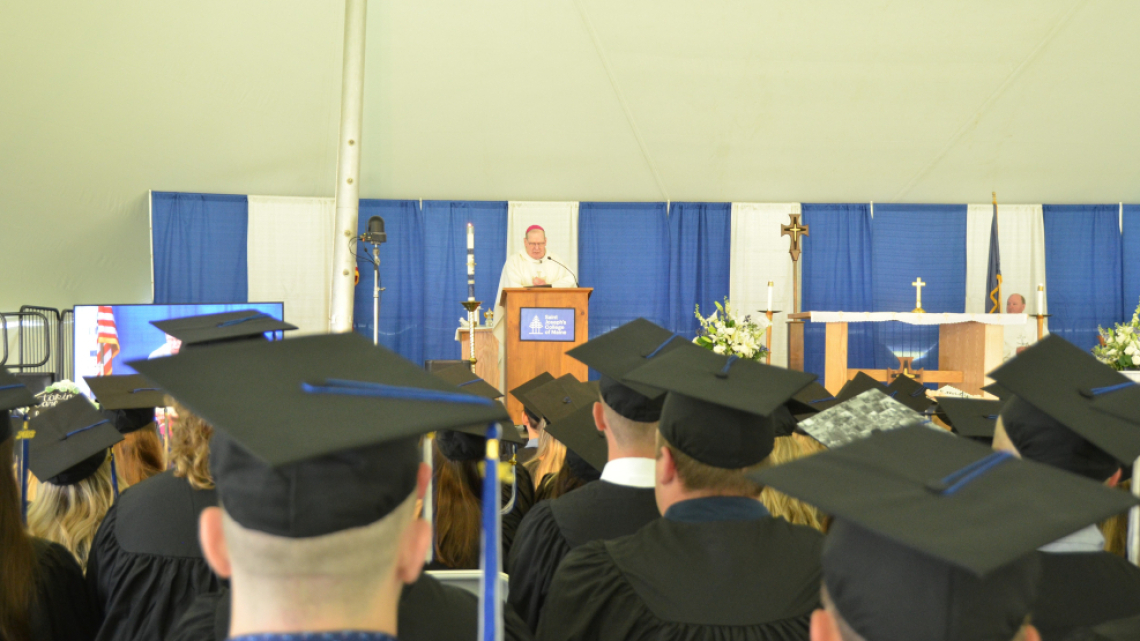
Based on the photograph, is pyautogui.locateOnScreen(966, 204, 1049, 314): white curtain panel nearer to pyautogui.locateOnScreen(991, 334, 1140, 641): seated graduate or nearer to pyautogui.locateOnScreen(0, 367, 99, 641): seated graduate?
pyautogui.locateOnScreen(991, 334, 1140, 641): seated graduate

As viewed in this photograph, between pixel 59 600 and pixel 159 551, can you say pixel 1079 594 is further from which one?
pixel 59 600

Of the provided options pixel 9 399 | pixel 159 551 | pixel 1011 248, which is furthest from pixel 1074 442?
pixel 1011 248

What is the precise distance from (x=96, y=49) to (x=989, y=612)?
10.1m

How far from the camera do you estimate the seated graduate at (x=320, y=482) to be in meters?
0.94

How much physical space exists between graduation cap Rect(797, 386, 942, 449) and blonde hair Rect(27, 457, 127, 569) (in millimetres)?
2121

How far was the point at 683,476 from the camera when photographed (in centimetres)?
175

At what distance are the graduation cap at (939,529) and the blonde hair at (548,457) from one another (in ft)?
6.97

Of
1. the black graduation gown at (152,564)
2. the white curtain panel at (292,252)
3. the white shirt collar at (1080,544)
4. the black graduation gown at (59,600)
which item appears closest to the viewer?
the white shirt collar at (1080,544)

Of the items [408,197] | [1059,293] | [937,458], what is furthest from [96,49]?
[1059,293]

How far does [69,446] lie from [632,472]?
1694 mm

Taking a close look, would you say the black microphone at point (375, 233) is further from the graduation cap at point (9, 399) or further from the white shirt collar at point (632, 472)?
Answer: the white shirt collar at point (632, 472)

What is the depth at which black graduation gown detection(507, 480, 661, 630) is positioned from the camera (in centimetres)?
208

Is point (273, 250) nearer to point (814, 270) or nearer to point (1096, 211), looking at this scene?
point (814, 270)

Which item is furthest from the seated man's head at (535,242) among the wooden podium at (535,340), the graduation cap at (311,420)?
the graduation cap at (311,420)
